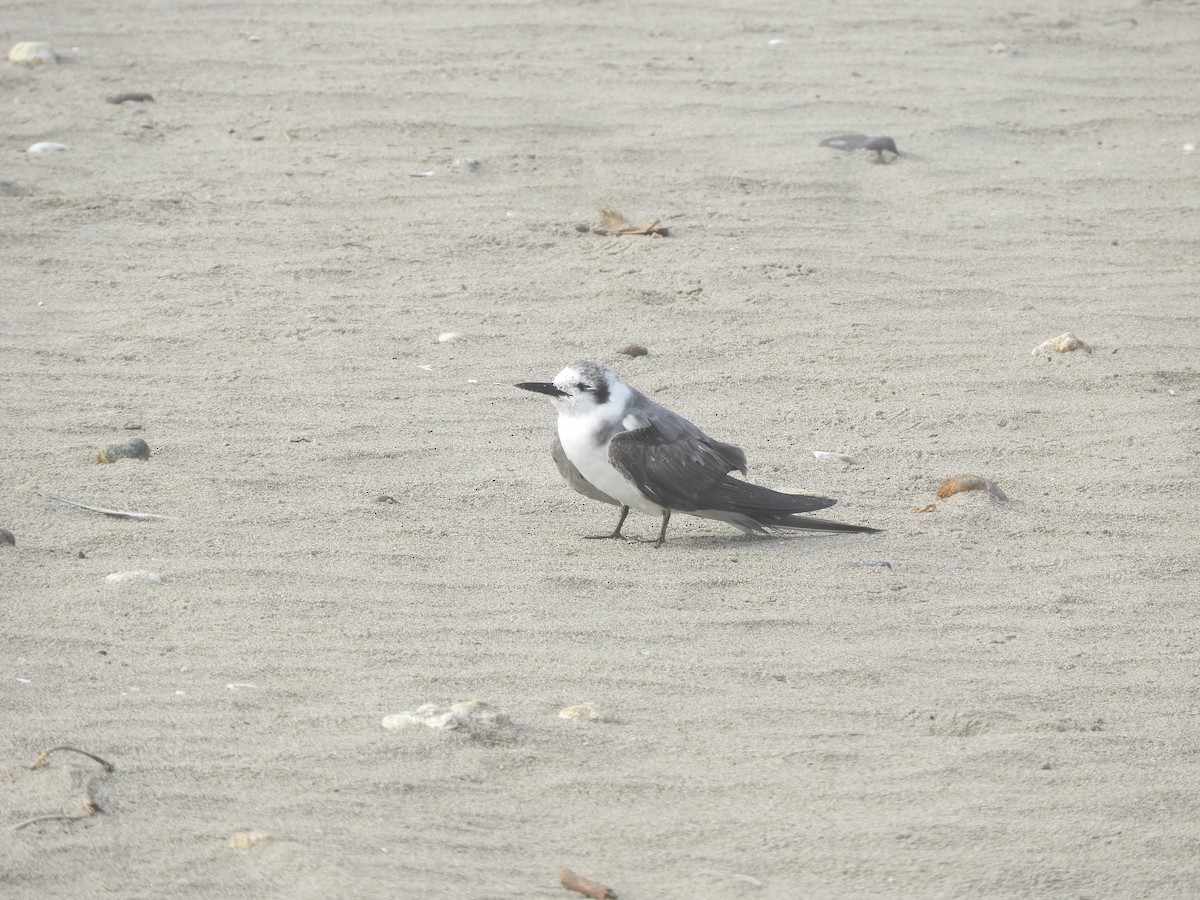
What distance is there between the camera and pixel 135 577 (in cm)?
404

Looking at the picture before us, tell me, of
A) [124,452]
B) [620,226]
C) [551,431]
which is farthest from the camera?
Result: [620,226]

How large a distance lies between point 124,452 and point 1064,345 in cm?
363

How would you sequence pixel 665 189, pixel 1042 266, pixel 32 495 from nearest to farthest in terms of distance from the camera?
1. pixel 32 495
2. pixel 1042 266
3. pixel 665 189

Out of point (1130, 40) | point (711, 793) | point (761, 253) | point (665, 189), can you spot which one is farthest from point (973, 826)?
point (1130, 40)

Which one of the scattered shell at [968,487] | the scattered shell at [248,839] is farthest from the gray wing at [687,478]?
the scattered shell at [248,839]

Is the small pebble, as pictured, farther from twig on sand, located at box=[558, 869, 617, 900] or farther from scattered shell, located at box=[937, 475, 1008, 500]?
twig on sand, located at box=[558, 869, 617, 900]

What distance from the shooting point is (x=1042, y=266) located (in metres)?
6.85

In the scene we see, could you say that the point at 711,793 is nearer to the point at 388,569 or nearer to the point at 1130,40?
the point at 388,569

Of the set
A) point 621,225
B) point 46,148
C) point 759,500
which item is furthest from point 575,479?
point 46,148

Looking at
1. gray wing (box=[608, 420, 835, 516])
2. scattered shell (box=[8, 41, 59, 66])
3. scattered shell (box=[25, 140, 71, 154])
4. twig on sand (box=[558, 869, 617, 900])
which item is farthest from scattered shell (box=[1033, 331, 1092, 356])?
scattered shell (box=[8, 41, 59, 66])

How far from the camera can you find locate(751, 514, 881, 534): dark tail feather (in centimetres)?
470

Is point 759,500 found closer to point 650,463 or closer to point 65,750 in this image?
point 650,463

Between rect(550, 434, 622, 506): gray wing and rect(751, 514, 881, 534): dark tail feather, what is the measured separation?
476 mm

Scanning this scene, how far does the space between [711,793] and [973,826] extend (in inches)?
21.2
